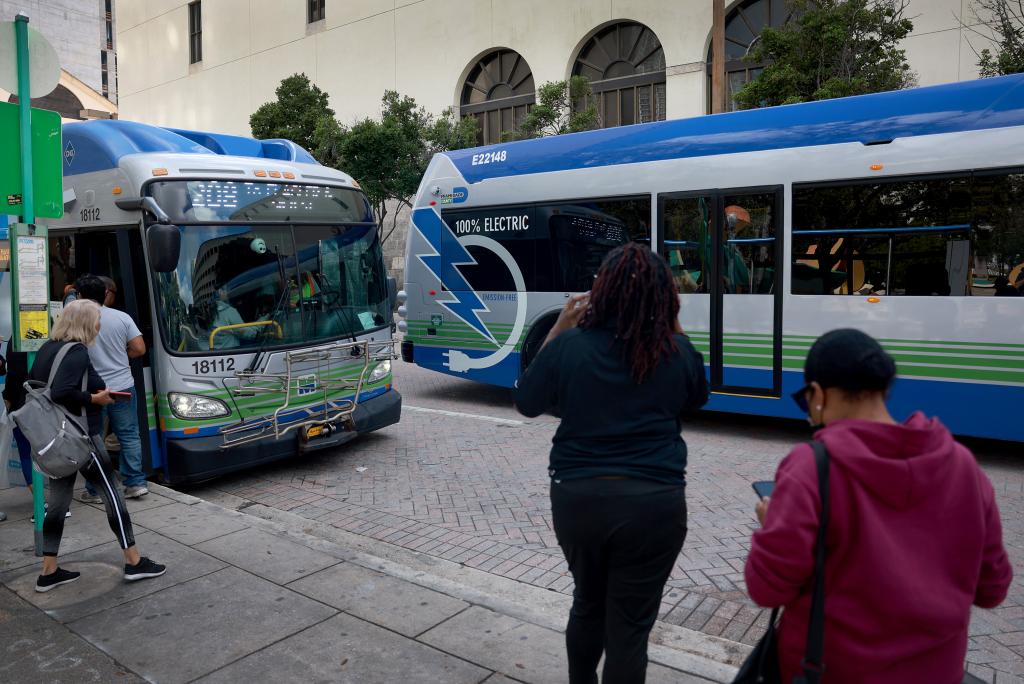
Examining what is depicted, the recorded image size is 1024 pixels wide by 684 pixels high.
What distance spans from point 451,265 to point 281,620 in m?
7.27

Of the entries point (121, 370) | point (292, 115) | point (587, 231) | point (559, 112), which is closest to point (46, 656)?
point (121, 370)

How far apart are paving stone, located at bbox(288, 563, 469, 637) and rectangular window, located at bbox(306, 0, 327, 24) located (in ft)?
97.2

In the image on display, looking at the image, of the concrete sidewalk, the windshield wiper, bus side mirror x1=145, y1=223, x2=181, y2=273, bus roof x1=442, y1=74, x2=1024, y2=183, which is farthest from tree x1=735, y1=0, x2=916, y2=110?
the concrete sidewalk

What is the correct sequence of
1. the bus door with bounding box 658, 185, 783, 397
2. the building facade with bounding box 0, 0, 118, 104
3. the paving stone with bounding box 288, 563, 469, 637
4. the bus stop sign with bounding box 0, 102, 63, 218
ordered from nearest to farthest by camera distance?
the paving stone with bounding box 288, 563, 469, 637
the bus stop sign with bounding box 0, 102, 63, 218
the bus door with bounding box 658, 185, 783, 397
the building facade with bounding box 0, 0, 118, 104

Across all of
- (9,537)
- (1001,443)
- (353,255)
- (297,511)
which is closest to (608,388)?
(297,511)

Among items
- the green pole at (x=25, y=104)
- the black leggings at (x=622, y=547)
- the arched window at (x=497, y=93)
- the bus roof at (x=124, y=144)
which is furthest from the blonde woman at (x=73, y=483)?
the arched window at (x=497, y=93)

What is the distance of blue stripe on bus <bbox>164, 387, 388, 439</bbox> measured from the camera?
659 cm

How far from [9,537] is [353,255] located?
3617mm

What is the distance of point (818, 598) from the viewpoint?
189 centimetres

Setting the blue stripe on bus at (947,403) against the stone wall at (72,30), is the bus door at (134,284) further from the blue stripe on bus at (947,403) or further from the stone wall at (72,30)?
the stone wall at (72,30)

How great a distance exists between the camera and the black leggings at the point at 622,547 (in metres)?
2.55

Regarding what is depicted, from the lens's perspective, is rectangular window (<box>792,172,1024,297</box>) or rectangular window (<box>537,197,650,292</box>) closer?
rectangular window (<box>792,172,1024,297</box>)

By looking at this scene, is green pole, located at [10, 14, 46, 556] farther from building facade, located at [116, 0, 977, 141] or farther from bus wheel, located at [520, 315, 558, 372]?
building facade, located at [116, 0, 977, 141]

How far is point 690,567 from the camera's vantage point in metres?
5.06
